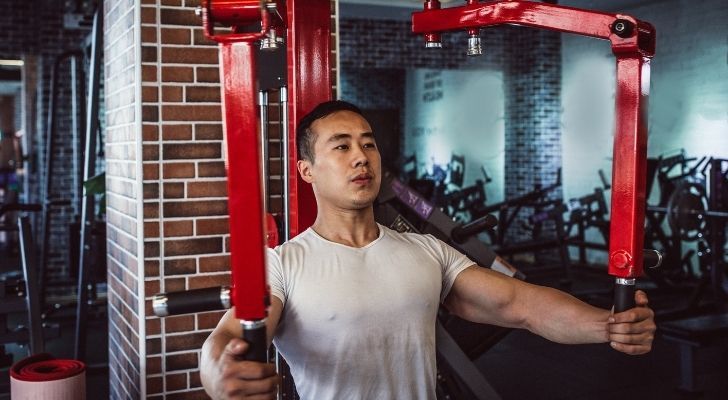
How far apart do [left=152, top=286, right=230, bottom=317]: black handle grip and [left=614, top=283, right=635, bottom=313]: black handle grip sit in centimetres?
76

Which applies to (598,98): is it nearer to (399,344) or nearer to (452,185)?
(452,185)

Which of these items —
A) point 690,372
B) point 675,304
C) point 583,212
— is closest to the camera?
point 690,372

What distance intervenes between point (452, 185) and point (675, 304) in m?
4.85

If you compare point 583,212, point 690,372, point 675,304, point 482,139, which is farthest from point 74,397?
point 482,139

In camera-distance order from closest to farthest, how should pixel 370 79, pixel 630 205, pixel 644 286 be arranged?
pixel 630 205 → pixel 644 286 → pixel 370 79

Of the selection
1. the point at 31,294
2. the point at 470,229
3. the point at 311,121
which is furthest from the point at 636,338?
the point at 31,294

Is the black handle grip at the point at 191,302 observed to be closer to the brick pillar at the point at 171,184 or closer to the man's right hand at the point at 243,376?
the man's right hand at the point at 243,376

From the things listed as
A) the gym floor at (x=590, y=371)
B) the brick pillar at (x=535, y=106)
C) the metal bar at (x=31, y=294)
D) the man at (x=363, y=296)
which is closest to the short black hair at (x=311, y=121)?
the man at (x=363, y=296)

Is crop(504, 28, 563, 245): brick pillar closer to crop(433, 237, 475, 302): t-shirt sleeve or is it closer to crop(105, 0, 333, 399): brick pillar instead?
crop(105, 0, 333, 399): brick pillar

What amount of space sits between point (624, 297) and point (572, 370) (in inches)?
144

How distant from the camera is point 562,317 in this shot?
1.77 meters

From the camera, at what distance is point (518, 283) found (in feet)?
6.22

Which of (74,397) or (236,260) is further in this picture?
(74,397)

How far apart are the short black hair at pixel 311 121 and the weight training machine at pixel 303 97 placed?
0.10 meters
